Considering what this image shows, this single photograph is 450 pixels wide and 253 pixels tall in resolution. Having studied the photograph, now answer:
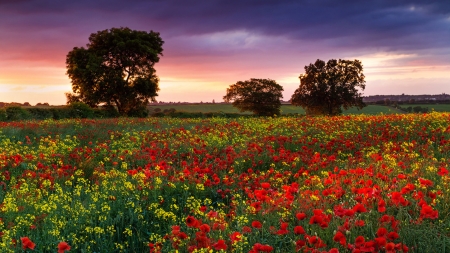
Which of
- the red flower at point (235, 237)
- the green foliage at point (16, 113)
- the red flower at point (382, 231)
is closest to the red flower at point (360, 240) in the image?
the red flower at point (382, 231)

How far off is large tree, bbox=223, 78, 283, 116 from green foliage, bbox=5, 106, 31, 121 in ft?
113

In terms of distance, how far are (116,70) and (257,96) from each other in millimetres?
23029

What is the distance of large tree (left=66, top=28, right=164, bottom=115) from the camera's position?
44031mm

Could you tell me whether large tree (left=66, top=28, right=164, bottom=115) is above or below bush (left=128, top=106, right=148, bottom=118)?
above

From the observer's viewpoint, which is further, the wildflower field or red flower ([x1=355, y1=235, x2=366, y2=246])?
the wildflower field

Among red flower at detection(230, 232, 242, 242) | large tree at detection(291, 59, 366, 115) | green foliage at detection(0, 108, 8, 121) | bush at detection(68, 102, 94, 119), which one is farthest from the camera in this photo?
large tree at detection(291, 59, 366, 115)

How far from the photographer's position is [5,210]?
615cm

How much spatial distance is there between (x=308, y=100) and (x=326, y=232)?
159 ft

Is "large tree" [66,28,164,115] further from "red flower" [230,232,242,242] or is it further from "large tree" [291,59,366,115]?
"red flower" [230,232,242,242]

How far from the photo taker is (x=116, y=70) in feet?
149

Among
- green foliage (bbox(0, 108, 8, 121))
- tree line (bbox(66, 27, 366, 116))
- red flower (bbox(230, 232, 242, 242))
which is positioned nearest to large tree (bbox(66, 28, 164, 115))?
tree line (bbox(66, 27, 366, 116))

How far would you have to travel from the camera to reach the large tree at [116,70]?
4403cm

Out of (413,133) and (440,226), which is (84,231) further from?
(413,133)

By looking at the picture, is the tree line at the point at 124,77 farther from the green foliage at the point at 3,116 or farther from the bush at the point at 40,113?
the green foliage at the point at 3,116
